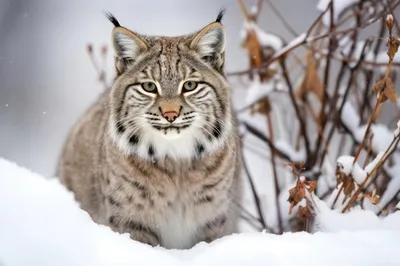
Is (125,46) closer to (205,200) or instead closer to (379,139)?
(205,200)

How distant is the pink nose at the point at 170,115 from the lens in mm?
3322

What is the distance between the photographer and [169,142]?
3.56 m

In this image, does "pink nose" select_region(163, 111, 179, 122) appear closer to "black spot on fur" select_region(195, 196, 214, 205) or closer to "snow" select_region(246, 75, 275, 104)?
"black spot on fur" select_region(195, 196, 214, 205)

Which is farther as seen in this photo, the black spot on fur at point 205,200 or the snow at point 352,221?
the black spot on fur at point 205,200

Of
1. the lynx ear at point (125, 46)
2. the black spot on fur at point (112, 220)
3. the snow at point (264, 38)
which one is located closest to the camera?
the lynx ear at point (125, 46)

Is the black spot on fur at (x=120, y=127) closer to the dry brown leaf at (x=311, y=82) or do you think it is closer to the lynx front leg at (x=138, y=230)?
the lynx front leg at (x=138, y=230)

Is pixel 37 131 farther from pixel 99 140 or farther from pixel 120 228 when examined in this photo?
pixel 120 228

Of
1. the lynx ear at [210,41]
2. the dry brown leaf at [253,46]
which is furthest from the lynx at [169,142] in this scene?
the dry brown leaf at [253,46]

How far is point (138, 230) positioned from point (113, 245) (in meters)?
1.14

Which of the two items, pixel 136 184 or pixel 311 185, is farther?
pixel 136 184

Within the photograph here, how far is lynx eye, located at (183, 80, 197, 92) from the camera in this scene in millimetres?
3496

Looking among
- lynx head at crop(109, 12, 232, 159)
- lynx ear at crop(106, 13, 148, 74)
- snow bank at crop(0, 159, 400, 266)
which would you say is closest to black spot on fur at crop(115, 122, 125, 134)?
lynx head at crop(109, 12, 232, 159)

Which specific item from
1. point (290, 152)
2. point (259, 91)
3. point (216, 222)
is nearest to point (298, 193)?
point (216, 222)

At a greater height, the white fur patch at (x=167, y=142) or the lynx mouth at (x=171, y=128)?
the lynx mouth at (x=171, y=128)
